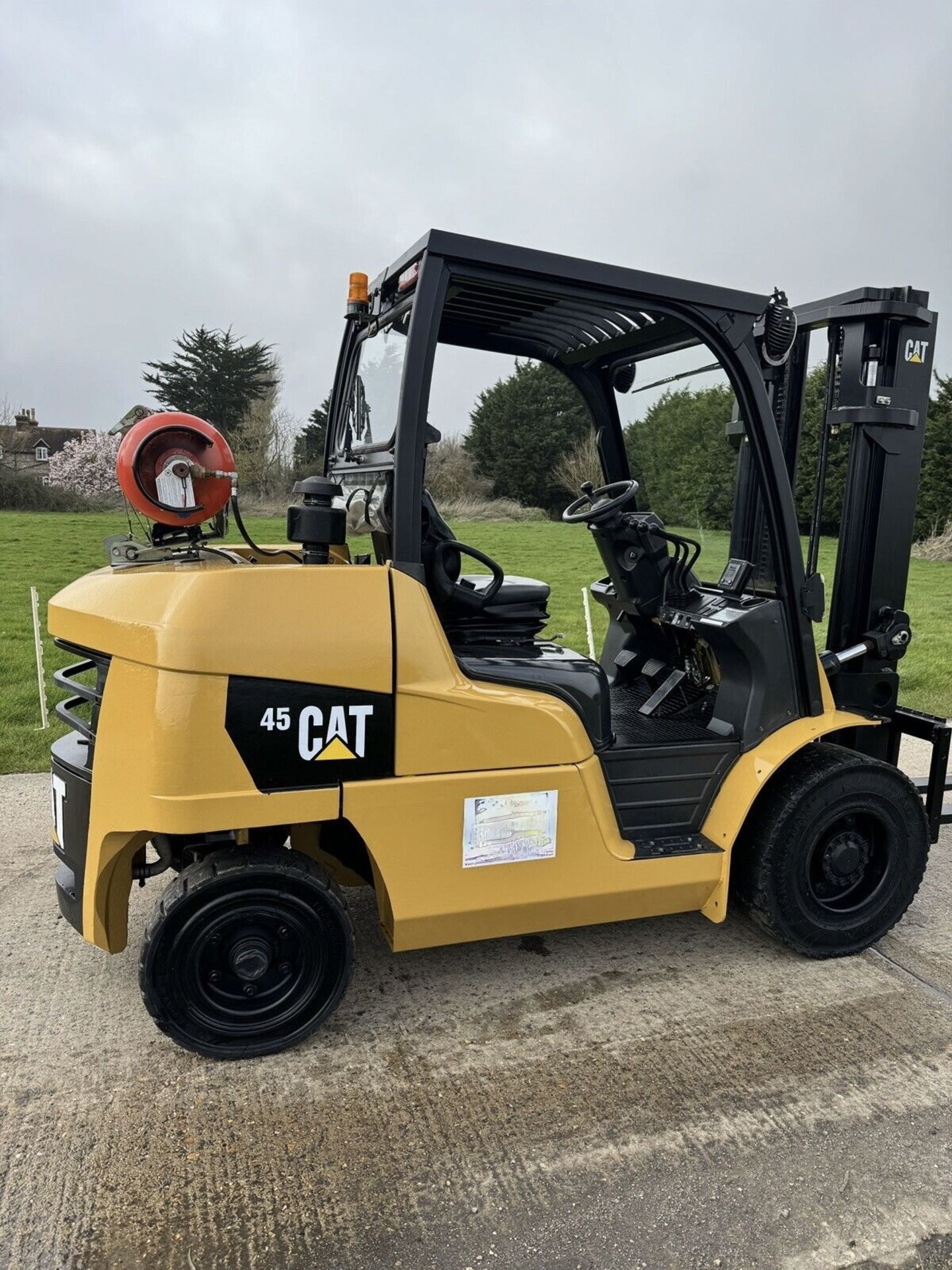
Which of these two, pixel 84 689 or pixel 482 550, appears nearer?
pixel 84 689

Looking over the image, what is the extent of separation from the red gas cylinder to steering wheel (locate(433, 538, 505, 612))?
74cm

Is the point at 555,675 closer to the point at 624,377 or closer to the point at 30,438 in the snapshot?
the point at 624,377

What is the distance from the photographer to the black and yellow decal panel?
2.59 metres

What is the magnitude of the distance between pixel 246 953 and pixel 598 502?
223cm

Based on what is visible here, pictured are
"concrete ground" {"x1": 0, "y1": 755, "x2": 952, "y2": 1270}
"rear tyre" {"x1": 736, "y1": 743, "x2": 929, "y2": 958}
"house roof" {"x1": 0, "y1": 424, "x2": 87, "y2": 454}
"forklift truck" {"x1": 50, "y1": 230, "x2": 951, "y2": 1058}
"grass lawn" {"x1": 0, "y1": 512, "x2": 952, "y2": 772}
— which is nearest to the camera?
"concrete ground" {"x1": 0, "y1": 755, "x2": 952, "y2": 1270}

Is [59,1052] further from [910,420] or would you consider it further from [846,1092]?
[910,420]

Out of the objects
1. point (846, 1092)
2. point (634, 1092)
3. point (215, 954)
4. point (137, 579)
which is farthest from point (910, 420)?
point (215, 954)

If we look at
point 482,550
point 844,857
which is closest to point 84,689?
point 482,550

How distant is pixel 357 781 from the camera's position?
8.95 feet

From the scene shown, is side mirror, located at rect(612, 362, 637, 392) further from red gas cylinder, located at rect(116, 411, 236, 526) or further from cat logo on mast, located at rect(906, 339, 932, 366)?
red gas cylinder, located at rect(116, 411, 236, 526)

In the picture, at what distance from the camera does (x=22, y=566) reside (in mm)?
13039

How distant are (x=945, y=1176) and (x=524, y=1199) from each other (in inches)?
44.9

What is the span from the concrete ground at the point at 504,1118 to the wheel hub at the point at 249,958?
0.30m

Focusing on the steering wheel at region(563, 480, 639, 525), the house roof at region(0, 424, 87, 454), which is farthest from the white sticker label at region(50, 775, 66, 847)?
the house roof at region(0, 424, 87, 454)
